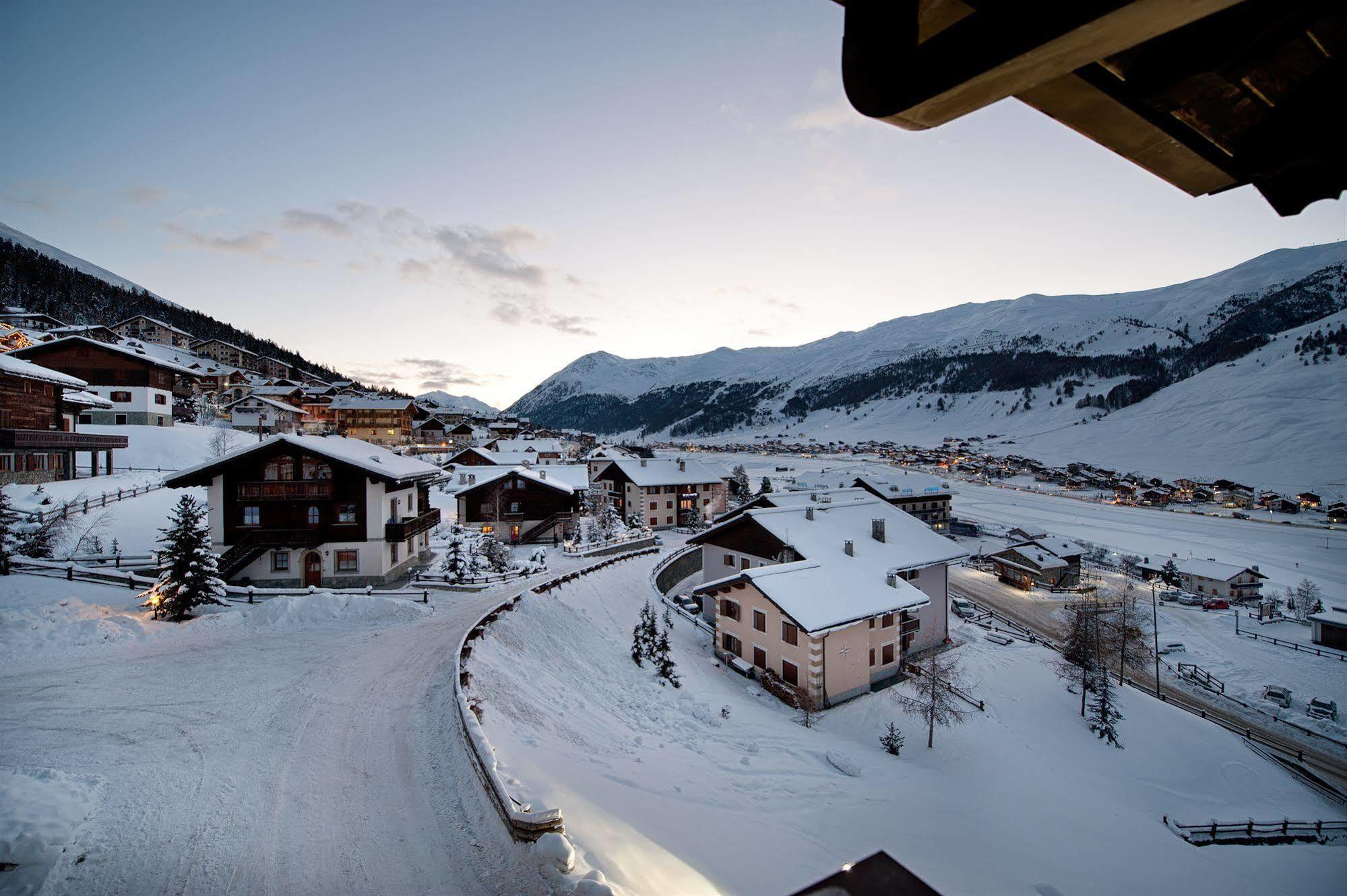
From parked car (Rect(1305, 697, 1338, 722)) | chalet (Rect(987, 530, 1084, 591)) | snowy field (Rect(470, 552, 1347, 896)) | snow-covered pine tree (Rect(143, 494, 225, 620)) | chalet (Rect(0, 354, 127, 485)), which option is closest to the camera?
snowy field (Rect(470, 552, 1347, 896))

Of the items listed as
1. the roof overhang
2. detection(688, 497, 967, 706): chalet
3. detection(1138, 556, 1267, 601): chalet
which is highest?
the roof overhang

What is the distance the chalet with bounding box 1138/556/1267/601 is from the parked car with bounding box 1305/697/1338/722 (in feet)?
95.7

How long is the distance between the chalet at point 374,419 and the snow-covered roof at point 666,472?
5549cm

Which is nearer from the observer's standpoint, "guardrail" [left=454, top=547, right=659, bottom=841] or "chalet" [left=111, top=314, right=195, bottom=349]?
"guardrail" [left=454, top=547, right=659, bottom=841]

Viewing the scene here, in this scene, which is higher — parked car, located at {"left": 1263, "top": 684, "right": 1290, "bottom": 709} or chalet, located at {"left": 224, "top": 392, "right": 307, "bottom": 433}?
chalet, located at {"left": 224, "top": 392, "right": 307, "bottom": 433}

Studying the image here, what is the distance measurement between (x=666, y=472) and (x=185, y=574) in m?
46.7

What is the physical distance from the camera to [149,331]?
128m

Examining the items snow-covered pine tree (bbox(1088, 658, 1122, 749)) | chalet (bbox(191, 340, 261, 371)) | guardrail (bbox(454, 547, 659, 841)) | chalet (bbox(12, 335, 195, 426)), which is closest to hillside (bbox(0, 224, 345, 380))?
chalet (bbox(191, 340, 261, 371))

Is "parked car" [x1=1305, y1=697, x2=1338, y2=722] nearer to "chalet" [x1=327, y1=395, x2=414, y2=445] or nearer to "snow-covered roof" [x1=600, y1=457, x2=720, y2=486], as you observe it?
"snow-covered roof" [x1=600, y1=457, x2=720, y2=486]

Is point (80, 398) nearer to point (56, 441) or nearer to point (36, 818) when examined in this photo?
point (56, 441)

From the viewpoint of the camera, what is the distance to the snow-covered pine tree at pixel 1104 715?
992 inches

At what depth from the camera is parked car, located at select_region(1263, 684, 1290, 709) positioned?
32938 mm

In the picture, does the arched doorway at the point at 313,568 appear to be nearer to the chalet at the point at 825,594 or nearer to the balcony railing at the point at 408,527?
the balcony railing at the point at 408,527

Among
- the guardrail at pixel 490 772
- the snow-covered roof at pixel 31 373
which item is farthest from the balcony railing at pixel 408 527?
the snow-covered roof at pixel 31 373
